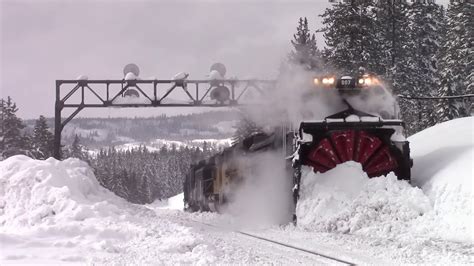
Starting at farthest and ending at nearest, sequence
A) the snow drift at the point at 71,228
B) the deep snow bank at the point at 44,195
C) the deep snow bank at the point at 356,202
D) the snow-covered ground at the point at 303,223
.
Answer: the deep snow bank at the point at 44,195, the deep snow bank at the point at 356,202, the snow-covered ground at the point at 303,223, the snow drift at the point at 71,228

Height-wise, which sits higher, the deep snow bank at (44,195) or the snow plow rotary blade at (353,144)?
the snow plow rotary blade at (353,144)

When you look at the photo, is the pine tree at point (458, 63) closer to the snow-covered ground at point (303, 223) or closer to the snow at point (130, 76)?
the snow at point (130, 76)

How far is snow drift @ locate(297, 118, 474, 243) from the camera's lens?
10039 millimetres

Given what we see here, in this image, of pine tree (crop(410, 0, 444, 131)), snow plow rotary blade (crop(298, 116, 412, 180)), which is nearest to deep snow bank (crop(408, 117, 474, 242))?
snow plow rotary blade (crop(298, 116, 412, 180))

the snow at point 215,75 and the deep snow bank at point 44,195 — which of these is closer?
the deep snow bank at point 44,195

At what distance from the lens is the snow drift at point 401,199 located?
395 inches

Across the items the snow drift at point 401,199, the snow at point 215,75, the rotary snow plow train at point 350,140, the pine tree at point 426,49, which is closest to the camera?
the snow drift at point 401,199

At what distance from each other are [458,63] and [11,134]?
39.3 meters

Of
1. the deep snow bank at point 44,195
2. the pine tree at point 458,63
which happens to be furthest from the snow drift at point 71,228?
the pine tree at point 458,63

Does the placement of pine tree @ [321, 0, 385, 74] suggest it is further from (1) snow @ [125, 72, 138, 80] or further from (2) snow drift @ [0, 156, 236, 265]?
(2) snow drift @ [0, 156, 236, 265]

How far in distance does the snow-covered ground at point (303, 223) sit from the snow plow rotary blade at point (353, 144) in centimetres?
47

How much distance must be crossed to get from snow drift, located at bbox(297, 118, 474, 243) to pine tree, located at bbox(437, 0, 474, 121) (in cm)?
2341

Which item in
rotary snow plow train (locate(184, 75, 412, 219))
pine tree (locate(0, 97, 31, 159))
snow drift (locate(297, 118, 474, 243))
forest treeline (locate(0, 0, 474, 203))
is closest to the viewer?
snow drift (locate(297, 118, 474, 243))

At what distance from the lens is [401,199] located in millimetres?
10977
